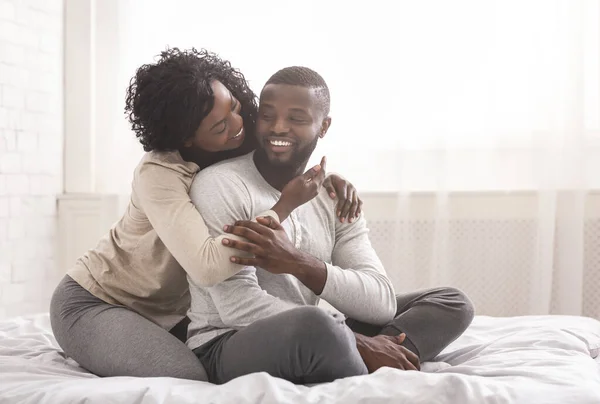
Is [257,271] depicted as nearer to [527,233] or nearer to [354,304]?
[354,304]

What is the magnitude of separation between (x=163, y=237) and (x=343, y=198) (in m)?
0.50

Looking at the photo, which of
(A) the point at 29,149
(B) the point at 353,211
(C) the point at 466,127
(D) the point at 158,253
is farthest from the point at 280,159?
(A) the point at 29,149

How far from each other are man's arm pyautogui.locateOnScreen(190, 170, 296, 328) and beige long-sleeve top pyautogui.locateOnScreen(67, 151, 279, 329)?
4 cm

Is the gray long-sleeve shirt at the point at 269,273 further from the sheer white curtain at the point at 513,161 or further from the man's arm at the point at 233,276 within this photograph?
the sheer white curtain at the point at 513,161

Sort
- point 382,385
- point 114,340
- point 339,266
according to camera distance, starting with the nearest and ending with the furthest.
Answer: point 382,385
point 114,340
point 339,266

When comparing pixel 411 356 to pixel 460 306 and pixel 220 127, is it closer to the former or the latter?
pixel 460 306

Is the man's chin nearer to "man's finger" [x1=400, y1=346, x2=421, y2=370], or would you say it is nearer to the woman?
the woman

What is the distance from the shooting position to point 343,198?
2.06m

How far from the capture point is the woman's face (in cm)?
191

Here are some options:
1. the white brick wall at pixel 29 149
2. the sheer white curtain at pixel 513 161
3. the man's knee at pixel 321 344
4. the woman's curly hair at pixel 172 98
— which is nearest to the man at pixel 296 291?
the man's knee at pixel 321 344

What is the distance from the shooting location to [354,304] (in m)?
1.85

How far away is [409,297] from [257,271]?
439 mm

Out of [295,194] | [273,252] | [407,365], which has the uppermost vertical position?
[295,194]

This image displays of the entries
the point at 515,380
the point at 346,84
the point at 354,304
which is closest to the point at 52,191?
the point at 346,84
